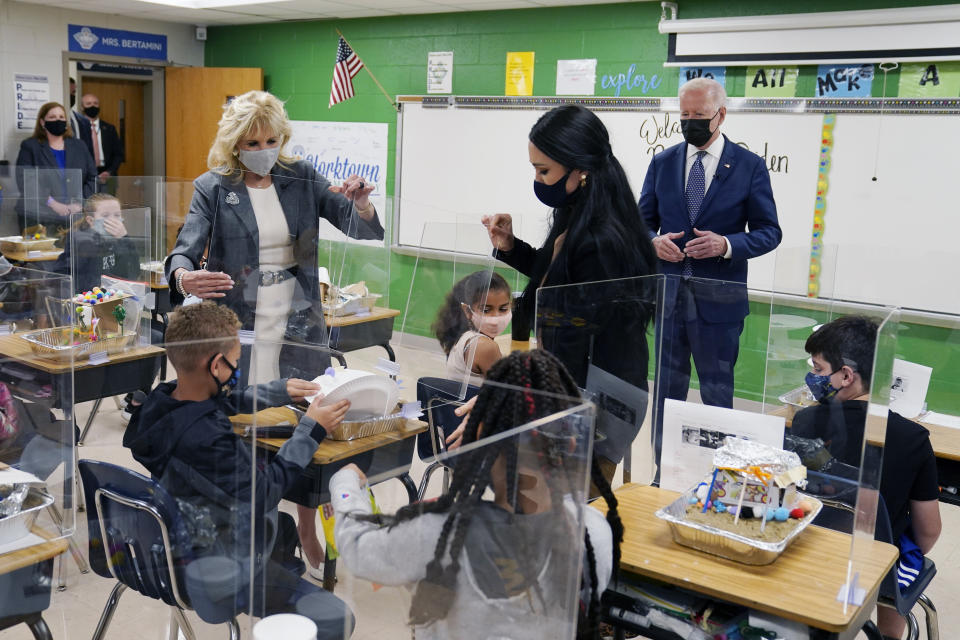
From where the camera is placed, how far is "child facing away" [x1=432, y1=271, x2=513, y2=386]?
268cm

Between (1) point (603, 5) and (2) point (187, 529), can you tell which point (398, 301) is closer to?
(2) point (187, 529)

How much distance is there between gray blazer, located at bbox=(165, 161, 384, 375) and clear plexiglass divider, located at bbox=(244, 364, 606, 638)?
1.46 m

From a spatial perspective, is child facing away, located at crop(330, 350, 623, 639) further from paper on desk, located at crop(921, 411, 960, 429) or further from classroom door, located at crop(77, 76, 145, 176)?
classroom door, located at crop(77, 76, 145, 176)

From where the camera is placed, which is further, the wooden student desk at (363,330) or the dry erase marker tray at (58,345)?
the wooden student desk at (363,330)

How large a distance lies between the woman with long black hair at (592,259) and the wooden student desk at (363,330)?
0.59 metres

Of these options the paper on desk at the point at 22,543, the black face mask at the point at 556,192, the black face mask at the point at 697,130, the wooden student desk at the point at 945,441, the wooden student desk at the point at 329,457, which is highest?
the black face mask at the point at 697,130

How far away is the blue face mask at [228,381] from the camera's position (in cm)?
169

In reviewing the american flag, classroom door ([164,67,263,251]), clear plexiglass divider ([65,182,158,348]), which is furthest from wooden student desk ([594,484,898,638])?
classroom door ([164,67,263,251])

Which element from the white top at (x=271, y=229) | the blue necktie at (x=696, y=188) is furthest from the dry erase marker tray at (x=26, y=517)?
the blue necktie at (x=696, y=188)

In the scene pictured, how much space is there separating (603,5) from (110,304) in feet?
12.0

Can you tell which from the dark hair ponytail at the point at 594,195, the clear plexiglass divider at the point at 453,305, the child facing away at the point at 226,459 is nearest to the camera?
the child facing away at the point at 226,459

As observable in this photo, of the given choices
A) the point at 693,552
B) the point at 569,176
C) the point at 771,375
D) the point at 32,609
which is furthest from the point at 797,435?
the point at 32,609

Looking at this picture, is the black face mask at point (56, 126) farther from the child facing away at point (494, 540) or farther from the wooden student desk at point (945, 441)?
the child facing away at point (494, 540)

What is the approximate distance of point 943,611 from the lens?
9.76 ft
